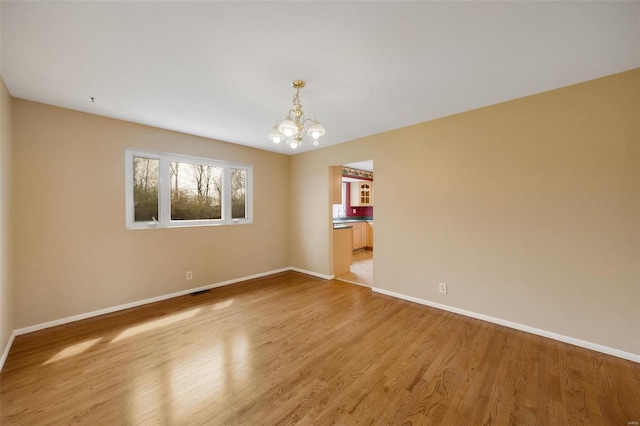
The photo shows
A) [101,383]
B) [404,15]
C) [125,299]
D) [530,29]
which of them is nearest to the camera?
[404,15]

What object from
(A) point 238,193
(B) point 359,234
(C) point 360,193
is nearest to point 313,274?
(A) point 238,193

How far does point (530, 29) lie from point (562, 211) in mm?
1744

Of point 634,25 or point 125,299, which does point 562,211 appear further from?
point 125,299

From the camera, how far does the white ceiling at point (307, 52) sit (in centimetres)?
149

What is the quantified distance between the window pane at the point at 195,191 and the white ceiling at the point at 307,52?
119cm

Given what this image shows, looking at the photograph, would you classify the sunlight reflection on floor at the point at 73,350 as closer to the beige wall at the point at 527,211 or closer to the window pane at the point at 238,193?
the window pane at the point at 238,193

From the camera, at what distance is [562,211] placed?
242 centimetres

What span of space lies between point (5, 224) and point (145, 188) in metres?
1.41

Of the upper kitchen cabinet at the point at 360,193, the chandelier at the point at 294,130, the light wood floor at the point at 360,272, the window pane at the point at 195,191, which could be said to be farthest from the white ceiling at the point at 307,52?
the upper kitchen cabinet at the point at 360,193

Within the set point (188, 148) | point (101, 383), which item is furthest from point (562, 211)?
point (188, 148)

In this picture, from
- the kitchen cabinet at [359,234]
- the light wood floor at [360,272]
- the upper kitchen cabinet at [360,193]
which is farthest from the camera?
the upper kitchen cabinet at [360,193]

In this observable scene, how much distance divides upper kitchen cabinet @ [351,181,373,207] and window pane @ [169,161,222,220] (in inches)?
187

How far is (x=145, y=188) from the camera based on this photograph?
138 inches

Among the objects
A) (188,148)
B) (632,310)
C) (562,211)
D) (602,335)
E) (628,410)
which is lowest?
(628,410)
